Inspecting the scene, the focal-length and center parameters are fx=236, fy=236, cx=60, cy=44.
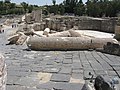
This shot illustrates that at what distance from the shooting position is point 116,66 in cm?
622

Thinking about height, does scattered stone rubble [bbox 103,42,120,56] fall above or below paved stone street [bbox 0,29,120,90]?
above

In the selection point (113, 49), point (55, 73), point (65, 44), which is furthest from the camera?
point (65, 44)

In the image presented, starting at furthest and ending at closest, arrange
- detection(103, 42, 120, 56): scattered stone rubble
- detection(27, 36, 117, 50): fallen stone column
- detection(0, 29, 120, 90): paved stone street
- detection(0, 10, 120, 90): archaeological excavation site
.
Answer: detection(27, 36, 117, 50): fallen stone column < detection(103, 42, 120, 56): scattered stone rubble < detection(0, 29, 120, 90): paved stone street < detection(0, 10, 120, 90): archaeological excavation site

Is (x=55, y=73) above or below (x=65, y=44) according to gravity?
below

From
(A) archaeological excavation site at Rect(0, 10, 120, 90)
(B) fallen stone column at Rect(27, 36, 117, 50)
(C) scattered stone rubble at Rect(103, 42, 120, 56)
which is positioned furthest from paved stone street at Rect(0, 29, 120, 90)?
(B) fallen stone column at Rect(27, 36, 117, 50)

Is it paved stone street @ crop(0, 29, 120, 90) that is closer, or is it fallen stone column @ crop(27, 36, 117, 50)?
paved stone street @ crop(0, 29, 120, 90)

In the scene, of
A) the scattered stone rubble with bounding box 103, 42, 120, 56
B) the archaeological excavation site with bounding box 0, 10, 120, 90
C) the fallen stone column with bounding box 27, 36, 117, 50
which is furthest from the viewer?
the fallen stone column with bounding box 27, 36, 117, 50

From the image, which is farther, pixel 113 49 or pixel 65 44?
pixel 65 44

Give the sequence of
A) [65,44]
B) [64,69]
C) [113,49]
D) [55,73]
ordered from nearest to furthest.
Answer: [55,73], [64,69], [113,49], [65,44]

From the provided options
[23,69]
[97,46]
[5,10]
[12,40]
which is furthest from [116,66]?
[5,10]

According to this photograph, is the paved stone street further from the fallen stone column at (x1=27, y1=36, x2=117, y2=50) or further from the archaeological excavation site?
the fallen stone column at (x1=27, y1=36, x2=117, y2=50)

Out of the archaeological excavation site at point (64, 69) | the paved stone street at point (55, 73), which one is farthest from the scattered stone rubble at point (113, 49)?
the paved stone street at point (55, 73)

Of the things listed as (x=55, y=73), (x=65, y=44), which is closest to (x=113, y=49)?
(x=65, y=44)

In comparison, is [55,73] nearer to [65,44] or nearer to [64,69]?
[64,69]
